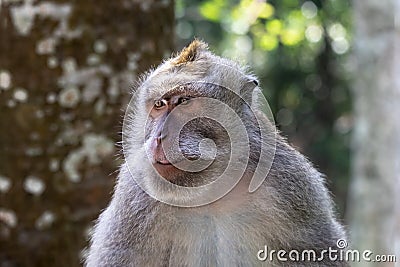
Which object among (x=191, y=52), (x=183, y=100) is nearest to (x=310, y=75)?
(x=191, y=52)

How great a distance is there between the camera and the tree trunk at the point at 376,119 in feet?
18.1

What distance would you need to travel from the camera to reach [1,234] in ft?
9.75

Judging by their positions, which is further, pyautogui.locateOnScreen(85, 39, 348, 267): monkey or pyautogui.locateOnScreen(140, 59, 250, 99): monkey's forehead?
pyautogui.locateOnScreen(140, 59, 250, 99): monkey's forehead

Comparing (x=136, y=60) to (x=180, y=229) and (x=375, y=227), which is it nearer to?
(x=180, y=229)

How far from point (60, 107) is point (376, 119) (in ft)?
11.2

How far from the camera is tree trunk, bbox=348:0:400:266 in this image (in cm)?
553

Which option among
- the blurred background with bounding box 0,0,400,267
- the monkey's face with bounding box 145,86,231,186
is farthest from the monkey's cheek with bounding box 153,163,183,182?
the blurred background with bounding box 0,0,400,267

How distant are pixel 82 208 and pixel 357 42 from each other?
333 cm

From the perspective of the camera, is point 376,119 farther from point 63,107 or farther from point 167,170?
point 167,170

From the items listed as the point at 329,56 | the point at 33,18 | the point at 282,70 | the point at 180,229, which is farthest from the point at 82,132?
the point at 329,56

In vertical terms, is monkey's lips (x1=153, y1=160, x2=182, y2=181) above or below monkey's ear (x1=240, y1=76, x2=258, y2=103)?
below

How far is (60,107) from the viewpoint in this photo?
9.63 ft

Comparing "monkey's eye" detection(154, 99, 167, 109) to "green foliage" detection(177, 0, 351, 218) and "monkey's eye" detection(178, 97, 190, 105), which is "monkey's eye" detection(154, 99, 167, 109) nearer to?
"monkey's eye" detection(178, 97, 190, 105)

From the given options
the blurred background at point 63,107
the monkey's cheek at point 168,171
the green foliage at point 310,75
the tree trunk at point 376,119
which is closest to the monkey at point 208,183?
the monkey's cheek at point 168,171
